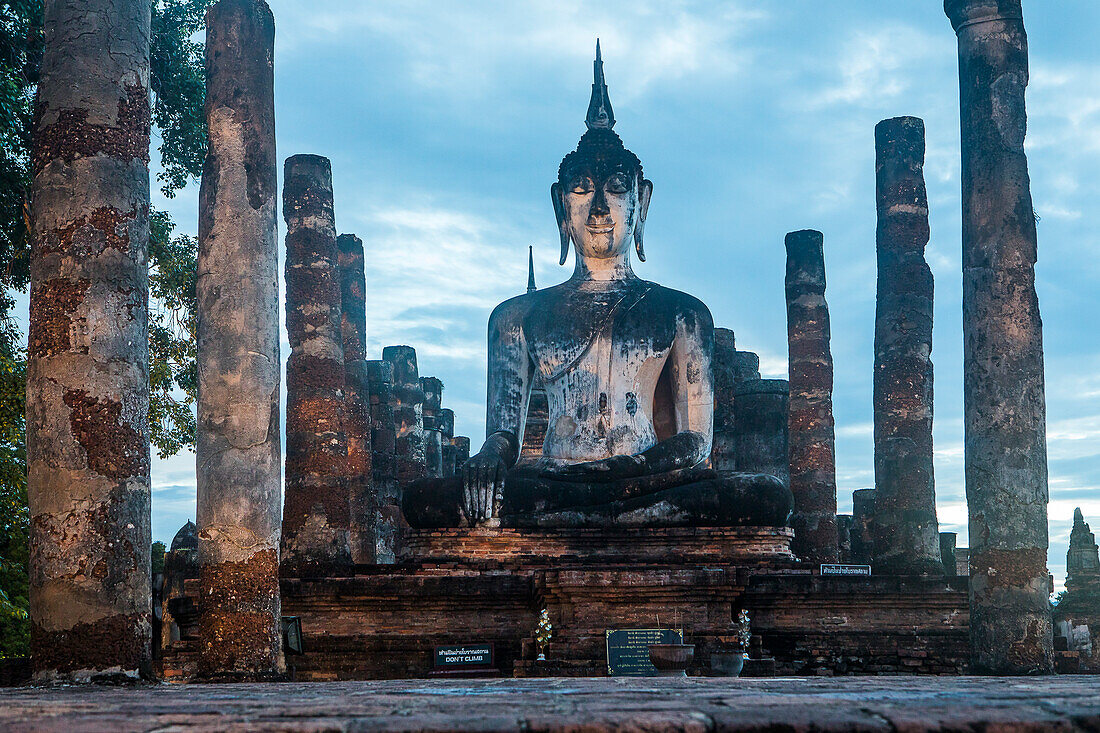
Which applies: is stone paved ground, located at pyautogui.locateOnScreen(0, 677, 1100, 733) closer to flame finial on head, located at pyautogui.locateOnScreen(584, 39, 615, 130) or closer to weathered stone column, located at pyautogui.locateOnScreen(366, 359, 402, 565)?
flame finial on head, located at pyautogui.locateOnScreen(584, 39, 615, 130)

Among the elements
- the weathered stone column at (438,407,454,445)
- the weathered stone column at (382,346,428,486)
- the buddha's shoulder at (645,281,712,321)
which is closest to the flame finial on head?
the buddha's shoulder at (645,281,712,321)

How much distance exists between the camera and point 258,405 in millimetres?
9484

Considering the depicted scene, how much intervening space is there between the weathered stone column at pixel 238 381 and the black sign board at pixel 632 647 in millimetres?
2394

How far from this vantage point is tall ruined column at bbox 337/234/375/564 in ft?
64.0

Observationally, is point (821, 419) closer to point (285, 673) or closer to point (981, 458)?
point (981, 458)

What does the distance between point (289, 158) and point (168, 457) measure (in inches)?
158

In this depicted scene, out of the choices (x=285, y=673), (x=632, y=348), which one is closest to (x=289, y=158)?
(x=632, y=348)

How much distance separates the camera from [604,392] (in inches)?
528

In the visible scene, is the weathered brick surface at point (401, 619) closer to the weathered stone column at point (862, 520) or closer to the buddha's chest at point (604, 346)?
the buddha's chest at point (604, 346)

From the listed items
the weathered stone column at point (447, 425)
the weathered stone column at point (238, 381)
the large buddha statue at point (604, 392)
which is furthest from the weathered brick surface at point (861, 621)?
the weathered stone column at point (447, 425)

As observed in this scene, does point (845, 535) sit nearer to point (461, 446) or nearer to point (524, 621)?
point (461, 446)

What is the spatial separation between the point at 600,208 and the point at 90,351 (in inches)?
299

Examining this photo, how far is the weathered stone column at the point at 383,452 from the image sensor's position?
22.3 metres

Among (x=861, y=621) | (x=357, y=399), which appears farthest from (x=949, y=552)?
(x=861, y=621)
